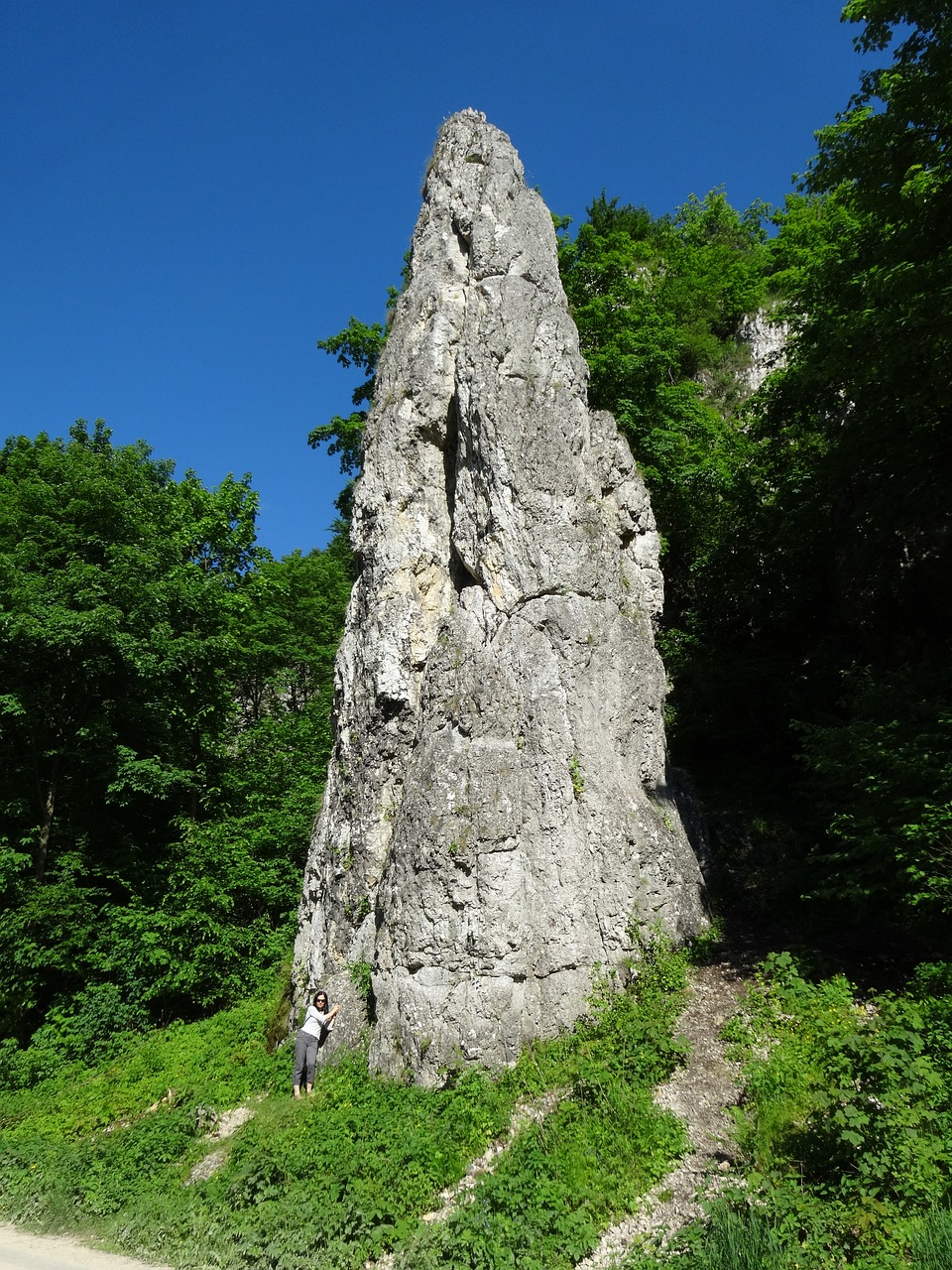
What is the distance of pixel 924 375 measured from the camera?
9.88m

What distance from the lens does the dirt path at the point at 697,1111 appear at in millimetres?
5242

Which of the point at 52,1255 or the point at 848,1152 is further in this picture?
the point at 52,1255

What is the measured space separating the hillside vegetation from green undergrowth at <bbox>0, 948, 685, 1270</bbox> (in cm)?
3

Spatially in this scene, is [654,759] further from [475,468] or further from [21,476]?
[21,476]

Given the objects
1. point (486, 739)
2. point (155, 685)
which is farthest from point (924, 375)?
point (155, 685)

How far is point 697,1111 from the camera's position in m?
6.22

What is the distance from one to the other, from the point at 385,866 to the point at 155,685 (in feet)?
22.6

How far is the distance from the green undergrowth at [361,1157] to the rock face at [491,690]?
22.7 inches

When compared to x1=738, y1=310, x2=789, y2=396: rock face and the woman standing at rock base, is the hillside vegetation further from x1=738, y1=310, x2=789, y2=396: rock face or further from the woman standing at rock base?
x1=738, y1=310, x2=789, y2=396: rock face

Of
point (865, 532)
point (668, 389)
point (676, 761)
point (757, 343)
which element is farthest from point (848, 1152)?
point (757, 343)

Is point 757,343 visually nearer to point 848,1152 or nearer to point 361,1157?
point 848,1152

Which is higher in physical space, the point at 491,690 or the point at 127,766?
the point at 127,766

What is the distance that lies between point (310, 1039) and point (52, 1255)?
2.74 meters

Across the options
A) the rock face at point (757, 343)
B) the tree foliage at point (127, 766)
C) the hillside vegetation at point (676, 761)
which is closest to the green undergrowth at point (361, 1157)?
the hillside vegetation at point (676, 761)
